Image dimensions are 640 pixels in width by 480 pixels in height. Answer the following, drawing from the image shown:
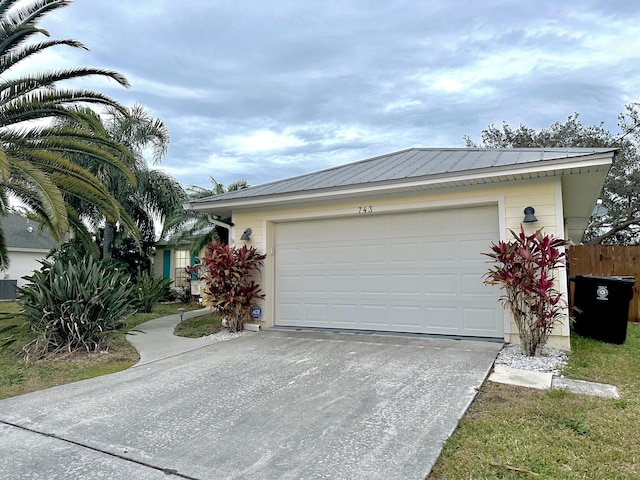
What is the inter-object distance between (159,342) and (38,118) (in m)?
4.52

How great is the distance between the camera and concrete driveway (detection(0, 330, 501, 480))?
2.75 m

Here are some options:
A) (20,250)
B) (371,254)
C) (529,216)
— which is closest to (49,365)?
(371,254)

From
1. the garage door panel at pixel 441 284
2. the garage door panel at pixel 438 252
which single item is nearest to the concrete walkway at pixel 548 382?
the garage door panel at pixel 441 284

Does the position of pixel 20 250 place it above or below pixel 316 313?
above

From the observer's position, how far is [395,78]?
11516mm

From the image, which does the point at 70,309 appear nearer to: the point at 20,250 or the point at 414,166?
the point at 414,166

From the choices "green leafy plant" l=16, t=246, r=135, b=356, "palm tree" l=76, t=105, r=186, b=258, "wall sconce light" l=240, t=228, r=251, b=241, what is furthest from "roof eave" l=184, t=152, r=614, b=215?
"palm tree" l=76, t=105, r=186, b=258

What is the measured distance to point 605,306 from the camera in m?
6.55

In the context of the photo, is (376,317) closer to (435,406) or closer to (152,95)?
(435,406)

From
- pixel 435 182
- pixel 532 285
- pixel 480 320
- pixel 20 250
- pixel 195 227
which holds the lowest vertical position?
pixel 480 320

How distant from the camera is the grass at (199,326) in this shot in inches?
316

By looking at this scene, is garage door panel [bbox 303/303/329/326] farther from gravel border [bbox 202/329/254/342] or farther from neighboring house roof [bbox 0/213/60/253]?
neighboring house roof [bbox 0/213/60/253]

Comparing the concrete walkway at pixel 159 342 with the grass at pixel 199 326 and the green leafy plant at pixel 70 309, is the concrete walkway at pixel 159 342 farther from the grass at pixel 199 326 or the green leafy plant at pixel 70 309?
the green leafy plant at pixel 70 309

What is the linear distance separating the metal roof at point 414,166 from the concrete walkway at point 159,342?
2.76m
